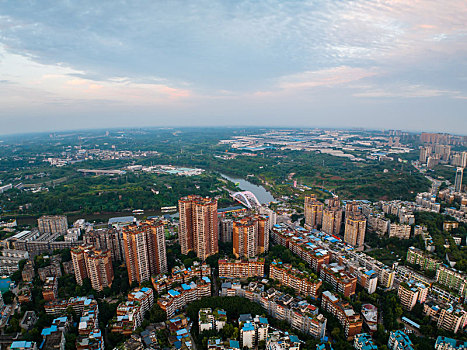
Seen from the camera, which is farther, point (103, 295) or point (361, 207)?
point (361, 207)

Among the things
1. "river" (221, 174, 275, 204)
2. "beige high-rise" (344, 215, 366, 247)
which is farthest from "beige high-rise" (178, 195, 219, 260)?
"river" (221, 174, 275, 204)

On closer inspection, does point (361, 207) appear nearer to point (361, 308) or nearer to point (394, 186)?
point (394, 186)

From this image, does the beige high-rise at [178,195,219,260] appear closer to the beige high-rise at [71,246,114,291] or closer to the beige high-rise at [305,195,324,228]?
the beige high-rise at [71,246,114,291]

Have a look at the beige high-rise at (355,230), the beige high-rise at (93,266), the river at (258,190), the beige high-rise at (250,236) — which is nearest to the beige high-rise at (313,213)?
the beige high-rise at (355,230)

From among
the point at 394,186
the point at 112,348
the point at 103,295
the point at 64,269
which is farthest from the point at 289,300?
the point at 394,186

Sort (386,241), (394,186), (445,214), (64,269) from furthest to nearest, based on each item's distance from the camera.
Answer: (394,186) < (445,214) < (386,241) < (64,269)

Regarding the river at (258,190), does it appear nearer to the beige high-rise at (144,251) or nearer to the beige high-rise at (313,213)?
the beige high-rise at (313,213)
